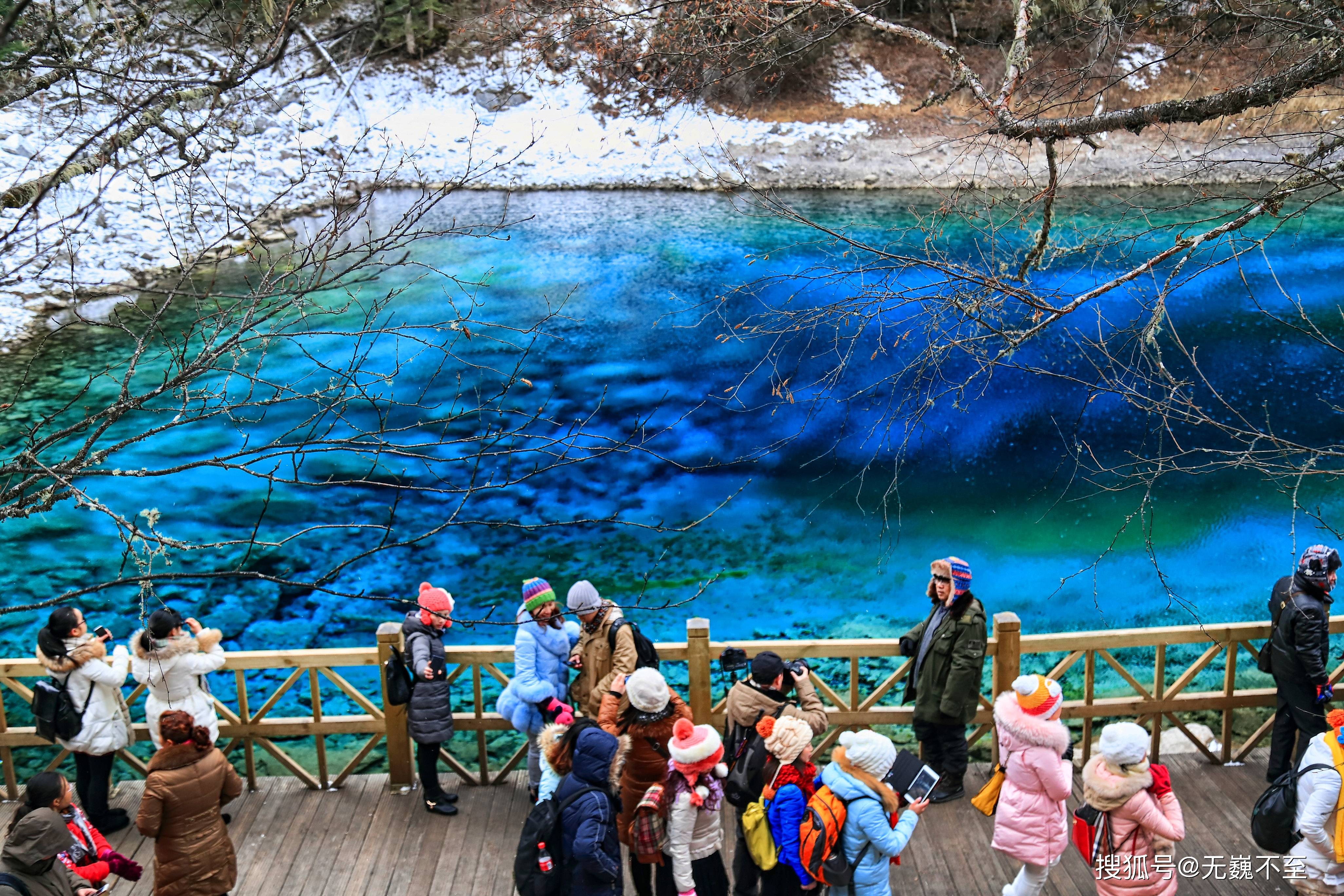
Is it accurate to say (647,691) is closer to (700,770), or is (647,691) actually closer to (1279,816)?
(700,770)

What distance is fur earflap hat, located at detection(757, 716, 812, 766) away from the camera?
13.3 ft

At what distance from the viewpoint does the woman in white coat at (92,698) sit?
5195 millimetres

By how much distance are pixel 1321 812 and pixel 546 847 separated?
3.20m

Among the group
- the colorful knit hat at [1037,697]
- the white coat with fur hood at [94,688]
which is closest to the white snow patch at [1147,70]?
the colorful knit hat at [1037,697]

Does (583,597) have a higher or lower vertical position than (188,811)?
higher

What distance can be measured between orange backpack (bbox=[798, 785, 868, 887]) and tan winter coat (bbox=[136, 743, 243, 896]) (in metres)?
2.64

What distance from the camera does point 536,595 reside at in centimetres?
516

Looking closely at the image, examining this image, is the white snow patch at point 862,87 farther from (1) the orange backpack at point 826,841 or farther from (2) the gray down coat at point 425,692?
(1) the orange backpack at point 826,841

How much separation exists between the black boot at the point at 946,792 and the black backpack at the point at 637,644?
5.82 ft

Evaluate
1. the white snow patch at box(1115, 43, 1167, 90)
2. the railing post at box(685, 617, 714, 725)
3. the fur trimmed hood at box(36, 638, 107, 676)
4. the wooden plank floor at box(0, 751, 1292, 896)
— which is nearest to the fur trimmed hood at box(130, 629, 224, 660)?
the fur trimmed hood at box(36, 638, 107, 676)

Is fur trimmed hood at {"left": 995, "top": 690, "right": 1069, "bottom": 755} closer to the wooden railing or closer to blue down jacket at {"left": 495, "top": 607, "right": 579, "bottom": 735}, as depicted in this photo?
the wooden railing

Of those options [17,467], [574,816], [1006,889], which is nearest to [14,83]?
[17,467]

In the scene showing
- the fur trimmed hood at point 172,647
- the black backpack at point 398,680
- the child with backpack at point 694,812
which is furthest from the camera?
the black backpack at point 398,680

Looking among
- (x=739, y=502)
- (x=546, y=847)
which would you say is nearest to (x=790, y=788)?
(x=546, y=847)
